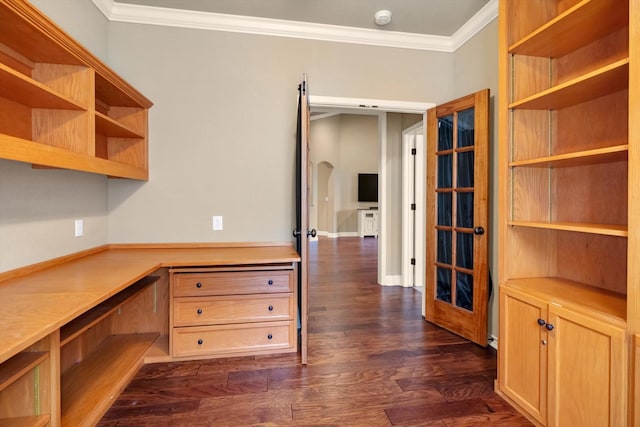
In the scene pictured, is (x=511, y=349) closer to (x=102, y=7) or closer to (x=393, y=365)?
(x=393, y=365)

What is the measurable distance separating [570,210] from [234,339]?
2330 mm

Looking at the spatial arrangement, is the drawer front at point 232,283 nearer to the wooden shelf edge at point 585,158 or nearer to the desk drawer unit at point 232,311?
the desk drawer unit at point 232,311

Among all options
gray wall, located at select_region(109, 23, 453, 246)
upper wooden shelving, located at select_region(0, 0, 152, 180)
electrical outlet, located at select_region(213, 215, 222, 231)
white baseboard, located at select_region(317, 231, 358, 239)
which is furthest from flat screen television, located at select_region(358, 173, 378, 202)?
upper wooden shelving, located at select_region(0, 0, 152, 180)

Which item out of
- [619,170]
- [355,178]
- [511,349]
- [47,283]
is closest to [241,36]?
[47,283]

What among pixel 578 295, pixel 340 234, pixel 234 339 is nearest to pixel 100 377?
pixel 234 339

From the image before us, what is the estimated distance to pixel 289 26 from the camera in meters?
2.66

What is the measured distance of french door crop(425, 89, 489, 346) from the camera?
243 cm

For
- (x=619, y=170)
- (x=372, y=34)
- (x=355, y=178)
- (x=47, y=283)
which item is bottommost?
(x=47, y=283)

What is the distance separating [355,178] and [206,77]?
758 cm

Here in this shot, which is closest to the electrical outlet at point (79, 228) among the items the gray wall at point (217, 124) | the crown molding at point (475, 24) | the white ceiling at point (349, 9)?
the gray wall at point (217, 124)

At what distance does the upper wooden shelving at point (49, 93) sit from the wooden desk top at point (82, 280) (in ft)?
1.91

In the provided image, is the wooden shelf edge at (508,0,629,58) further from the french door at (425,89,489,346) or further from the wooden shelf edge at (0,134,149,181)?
the wooden shelf edge at (0,134,149,181)

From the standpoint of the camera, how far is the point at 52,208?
1876 millimetres

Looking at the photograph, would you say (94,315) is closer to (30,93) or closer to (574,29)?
(30,93)
